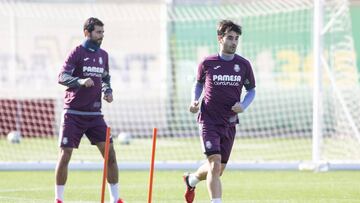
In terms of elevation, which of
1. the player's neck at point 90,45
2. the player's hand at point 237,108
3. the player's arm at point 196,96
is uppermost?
the player's neck at point 90,45

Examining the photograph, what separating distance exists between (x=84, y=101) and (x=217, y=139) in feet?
5.29

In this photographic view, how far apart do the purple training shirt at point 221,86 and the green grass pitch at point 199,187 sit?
1.97 metres

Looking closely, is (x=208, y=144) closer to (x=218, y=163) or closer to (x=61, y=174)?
(x=218, y=163)

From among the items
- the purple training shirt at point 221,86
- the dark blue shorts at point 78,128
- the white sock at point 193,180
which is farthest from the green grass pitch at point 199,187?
the purple training shirt at point 221,86

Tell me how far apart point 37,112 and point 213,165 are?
13947mm

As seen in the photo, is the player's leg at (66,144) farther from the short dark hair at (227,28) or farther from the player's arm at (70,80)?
the short dark hair at (227,28)

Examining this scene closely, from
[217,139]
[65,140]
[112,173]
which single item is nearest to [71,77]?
[65,140]

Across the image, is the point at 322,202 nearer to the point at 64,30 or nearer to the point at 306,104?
the point at 306,104

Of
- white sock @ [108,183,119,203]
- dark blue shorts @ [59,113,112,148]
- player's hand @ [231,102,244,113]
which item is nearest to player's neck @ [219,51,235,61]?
player's hand @ [231,102,244,113]

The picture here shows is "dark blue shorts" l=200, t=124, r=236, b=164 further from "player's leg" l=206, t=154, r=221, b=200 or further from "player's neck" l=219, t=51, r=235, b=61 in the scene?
"player's neck" l=219, t=51, r=235, b=61

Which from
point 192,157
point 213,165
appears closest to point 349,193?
point 213,165

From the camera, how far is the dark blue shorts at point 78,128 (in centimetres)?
1145

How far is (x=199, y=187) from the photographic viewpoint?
1447 cm

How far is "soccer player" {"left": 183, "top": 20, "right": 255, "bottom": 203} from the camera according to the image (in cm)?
1082
